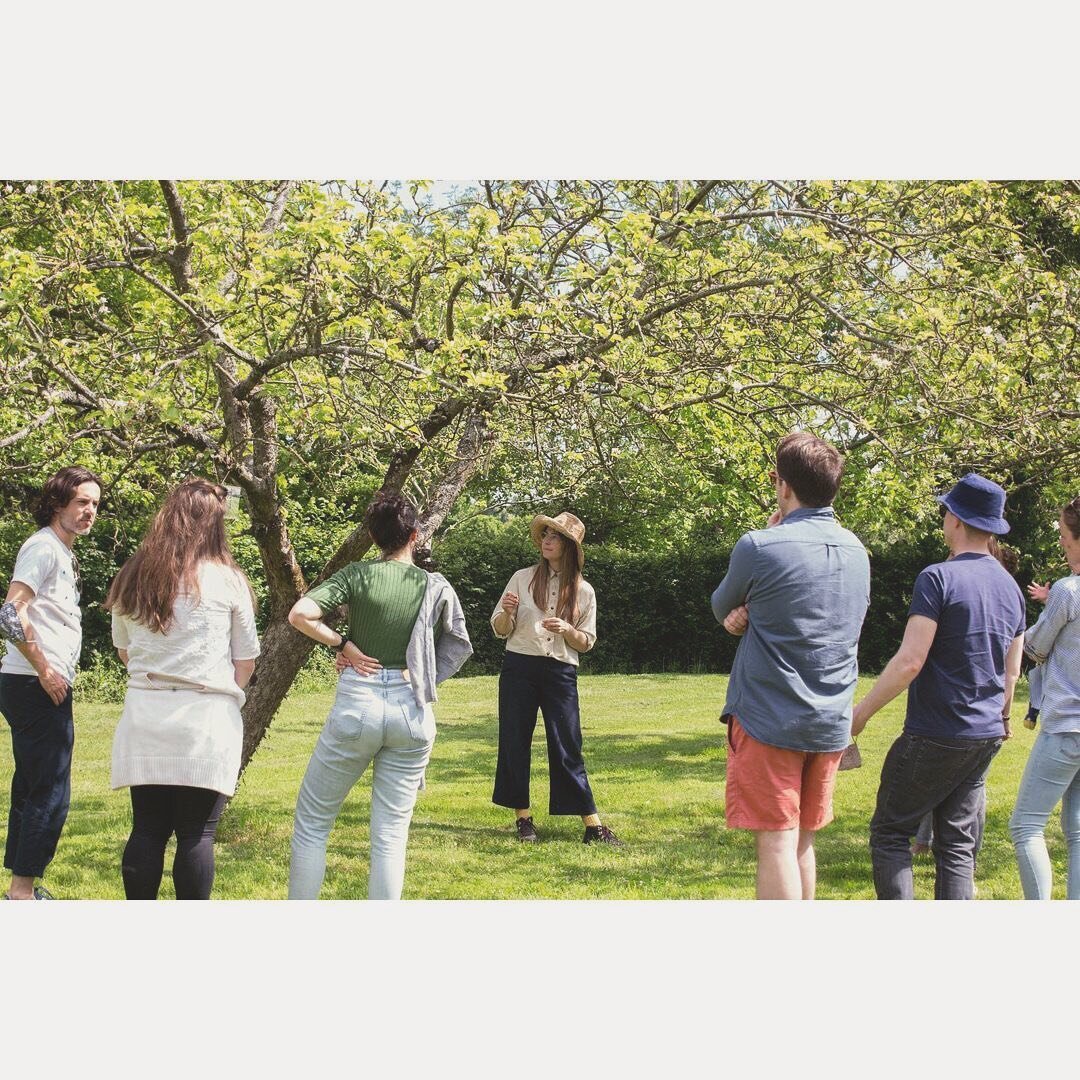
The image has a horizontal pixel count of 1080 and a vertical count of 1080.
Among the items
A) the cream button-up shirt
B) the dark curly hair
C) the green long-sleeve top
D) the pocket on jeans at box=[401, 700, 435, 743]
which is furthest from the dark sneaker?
the dark curly hair

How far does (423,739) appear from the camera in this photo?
168 inches

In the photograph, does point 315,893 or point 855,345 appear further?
point 855,345

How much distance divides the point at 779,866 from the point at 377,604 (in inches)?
65.8

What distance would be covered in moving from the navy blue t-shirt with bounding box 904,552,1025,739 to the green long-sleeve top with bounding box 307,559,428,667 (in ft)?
5.87

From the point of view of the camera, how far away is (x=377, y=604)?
14.0 feet

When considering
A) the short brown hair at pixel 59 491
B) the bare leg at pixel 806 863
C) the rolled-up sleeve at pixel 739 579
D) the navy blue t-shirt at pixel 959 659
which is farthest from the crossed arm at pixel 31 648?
the navy blue t-shirt at pixel 959 659

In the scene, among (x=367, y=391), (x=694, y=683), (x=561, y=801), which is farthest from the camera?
(x=694, y=683)

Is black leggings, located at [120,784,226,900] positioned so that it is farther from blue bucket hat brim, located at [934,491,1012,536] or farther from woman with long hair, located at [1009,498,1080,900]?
woman with long hair, located at [1009,498,1080,900]

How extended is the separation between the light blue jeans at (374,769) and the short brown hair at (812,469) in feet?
4.99

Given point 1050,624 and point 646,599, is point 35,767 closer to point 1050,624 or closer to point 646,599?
point 1050,624

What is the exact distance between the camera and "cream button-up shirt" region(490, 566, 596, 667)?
644cm

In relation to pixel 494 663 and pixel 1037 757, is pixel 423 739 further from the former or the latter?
pixel 494 663

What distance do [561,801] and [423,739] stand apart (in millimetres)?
2358

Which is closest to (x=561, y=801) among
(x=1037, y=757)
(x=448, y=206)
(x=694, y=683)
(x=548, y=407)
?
(x=548, y=407)
